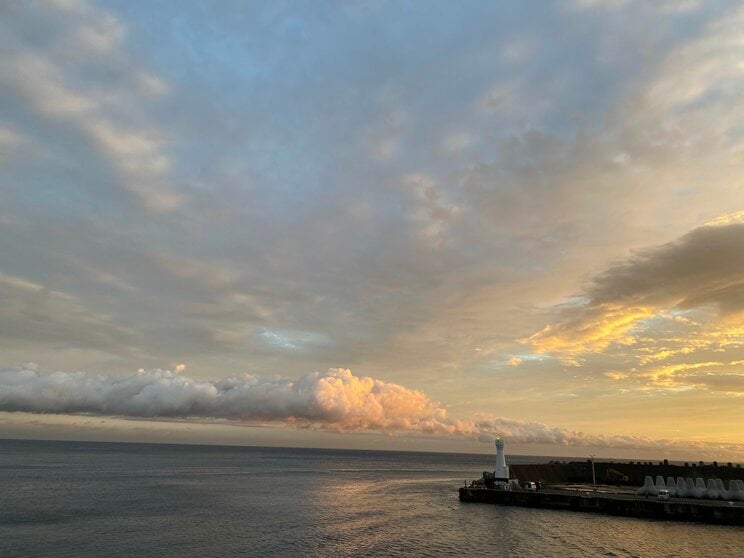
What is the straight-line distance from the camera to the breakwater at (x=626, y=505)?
6906cm

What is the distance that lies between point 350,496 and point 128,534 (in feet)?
177

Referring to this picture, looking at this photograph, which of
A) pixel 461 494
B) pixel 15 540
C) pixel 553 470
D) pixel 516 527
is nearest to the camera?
pixel 15 540

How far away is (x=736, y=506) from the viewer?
229 ft

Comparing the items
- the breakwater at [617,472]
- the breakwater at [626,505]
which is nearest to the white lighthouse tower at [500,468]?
the breakwater at [626,505]

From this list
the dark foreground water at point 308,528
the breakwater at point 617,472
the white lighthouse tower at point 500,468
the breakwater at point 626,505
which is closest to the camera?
the dark foreground water at point 308,528

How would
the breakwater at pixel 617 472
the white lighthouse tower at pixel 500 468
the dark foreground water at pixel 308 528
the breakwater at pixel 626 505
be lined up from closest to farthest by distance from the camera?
the dark foreground water at pixel 308 528 < the breakwater at pixel 626 505 < the white lighthouse tower at pixel 500 468 < the breakwater at pixel 617 472

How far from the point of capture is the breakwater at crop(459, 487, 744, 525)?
69062 mm

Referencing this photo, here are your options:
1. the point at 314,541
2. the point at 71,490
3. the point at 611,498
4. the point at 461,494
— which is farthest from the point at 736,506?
the point at 71,490

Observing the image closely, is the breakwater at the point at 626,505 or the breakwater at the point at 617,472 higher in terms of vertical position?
the breakwater at the point at 617,472

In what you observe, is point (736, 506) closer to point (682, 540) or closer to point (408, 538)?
point (682, 540)

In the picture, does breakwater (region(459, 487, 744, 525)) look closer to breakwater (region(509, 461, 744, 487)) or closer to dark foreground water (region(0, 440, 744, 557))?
dark foreground water (region(0, 440, 744, 557))

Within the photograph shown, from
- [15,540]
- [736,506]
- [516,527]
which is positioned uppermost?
[736,506]

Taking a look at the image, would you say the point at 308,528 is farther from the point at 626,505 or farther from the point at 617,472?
the point at 617,472

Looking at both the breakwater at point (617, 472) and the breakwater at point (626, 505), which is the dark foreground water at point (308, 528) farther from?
the breakwater at point (617, 472)
